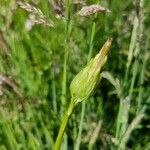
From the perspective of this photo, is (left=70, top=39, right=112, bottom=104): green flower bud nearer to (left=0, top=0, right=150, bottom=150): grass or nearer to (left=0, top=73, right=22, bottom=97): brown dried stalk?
(left=0, top=0, right=150, bottom=150): grass

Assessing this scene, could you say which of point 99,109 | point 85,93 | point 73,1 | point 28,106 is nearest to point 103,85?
point 99,109

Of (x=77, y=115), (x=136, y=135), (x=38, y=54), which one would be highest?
(x=38, y=54)

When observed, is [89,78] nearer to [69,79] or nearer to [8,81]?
[8,81]

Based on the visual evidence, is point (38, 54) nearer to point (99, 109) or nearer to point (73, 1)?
point (99, 109)

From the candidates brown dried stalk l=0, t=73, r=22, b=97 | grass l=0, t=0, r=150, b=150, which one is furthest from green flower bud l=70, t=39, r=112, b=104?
brown dried stalk l=0, t=73, r=22, b=97

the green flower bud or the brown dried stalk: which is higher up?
the green flower bud

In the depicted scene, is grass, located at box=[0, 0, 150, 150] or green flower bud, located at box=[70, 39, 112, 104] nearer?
green flower bud, located at box=[70, 39, 112, 104]

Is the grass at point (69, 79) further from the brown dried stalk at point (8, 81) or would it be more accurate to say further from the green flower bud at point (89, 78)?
the green flower bud at point (89, 78)
